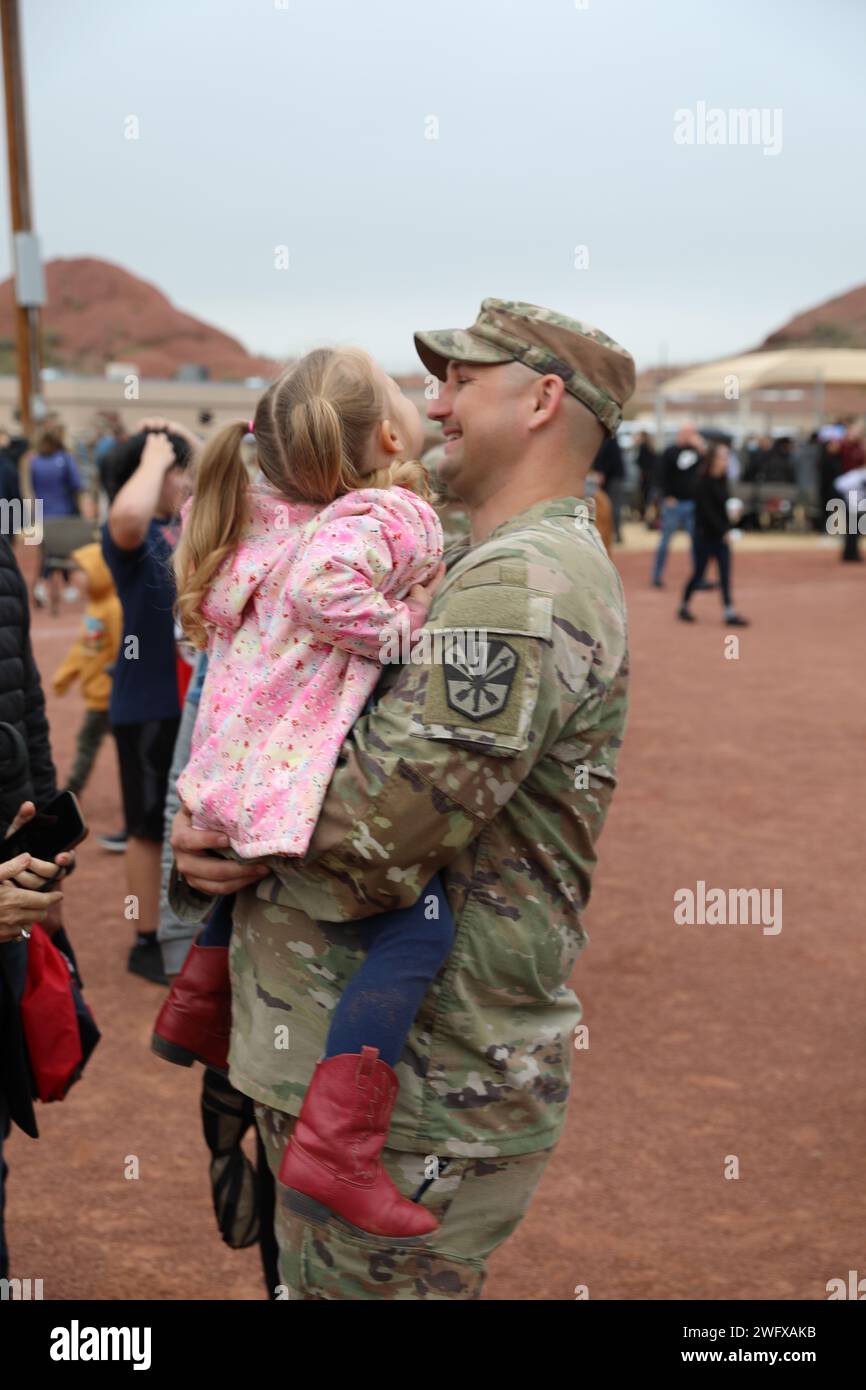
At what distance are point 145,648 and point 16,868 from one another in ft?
9.90

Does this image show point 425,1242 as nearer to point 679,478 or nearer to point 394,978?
point 394,978

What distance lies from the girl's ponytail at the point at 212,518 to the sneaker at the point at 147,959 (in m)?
3.73

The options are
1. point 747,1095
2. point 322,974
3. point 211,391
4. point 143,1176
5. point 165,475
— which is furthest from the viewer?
point 211,391

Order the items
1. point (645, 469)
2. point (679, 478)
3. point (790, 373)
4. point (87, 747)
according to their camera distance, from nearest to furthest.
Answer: point (87, 747), point (679, 478), point (790, 373), point (645, 469)

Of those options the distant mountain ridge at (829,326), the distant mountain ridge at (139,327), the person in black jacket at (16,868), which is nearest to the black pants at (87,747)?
the person in black jacket at (16,868)

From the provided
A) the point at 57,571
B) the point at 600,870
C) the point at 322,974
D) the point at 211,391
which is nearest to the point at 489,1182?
the point at 322,974

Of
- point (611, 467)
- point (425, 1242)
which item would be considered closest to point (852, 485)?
point (611, 467)

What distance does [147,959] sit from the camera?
5.96 meters

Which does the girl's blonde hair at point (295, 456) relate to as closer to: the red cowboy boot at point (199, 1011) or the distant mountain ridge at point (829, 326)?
the red cowboy boot at point (199, 1011)

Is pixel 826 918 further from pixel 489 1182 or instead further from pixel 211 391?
pixel 211 391

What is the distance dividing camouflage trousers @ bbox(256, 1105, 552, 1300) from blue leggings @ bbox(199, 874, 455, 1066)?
239mm

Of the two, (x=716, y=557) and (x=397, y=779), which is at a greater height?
(x=397, y=779)

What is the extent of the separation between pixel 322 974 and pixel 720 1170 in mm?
2622

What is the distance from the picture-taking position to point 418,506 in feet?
7.90
